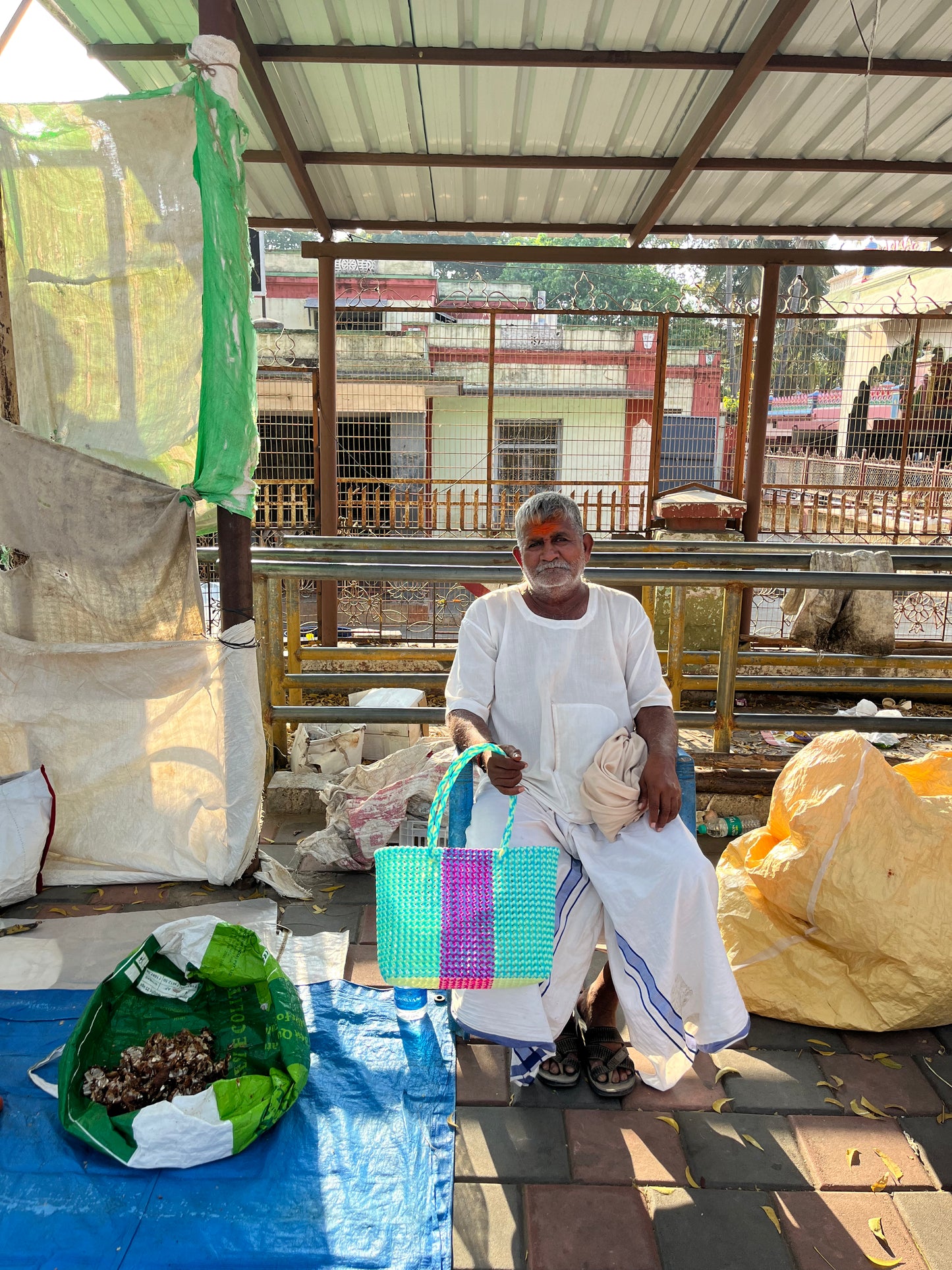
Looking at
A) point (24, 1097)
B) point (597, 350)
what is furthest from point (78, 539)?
point (597, 350)

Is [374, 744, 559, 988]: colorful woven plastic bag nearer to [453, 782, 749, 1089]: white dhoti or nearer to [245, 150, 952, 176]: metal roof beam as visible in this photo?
[453, 782, 749, 1089]: white dhoti

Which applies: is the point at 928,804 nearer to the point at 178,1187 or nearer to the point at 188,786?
the point at 178,1187

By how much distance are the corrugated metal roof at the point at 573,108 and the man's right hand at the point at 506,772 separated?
3.01 m

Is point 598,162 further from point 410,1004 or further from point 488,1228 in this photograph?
Answer: point 488,1228

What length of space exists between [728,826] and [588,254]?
415 cm

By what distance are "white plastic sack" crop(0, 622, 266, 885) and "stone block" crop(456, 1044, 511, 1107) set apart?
4.11 feet

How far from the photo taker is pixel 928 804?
2730 millimetres

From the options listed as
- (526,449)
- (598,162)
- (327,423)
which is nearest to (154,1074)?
(598,162)

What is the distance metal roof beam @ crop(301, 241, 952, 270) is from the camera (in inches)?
233

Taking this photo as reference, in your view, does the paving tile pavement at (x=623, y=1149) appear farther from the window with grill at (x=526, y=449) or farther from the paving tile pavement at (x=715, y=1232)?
the window with grill at (x=526, y=449)

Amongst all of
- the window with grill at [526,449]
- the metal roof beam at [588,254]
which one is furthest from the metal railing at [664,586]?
the window with grill at [526,449]

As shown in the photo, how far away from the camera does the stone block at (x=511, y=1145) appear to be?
2.04 m

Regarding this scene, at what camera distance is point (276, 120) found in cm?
435

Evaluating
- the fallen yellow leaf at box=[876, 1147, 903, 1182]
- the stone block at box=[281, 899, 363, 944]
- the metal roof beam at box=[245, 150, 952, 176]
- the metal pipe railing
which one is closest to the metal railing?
the metal pipe railing
